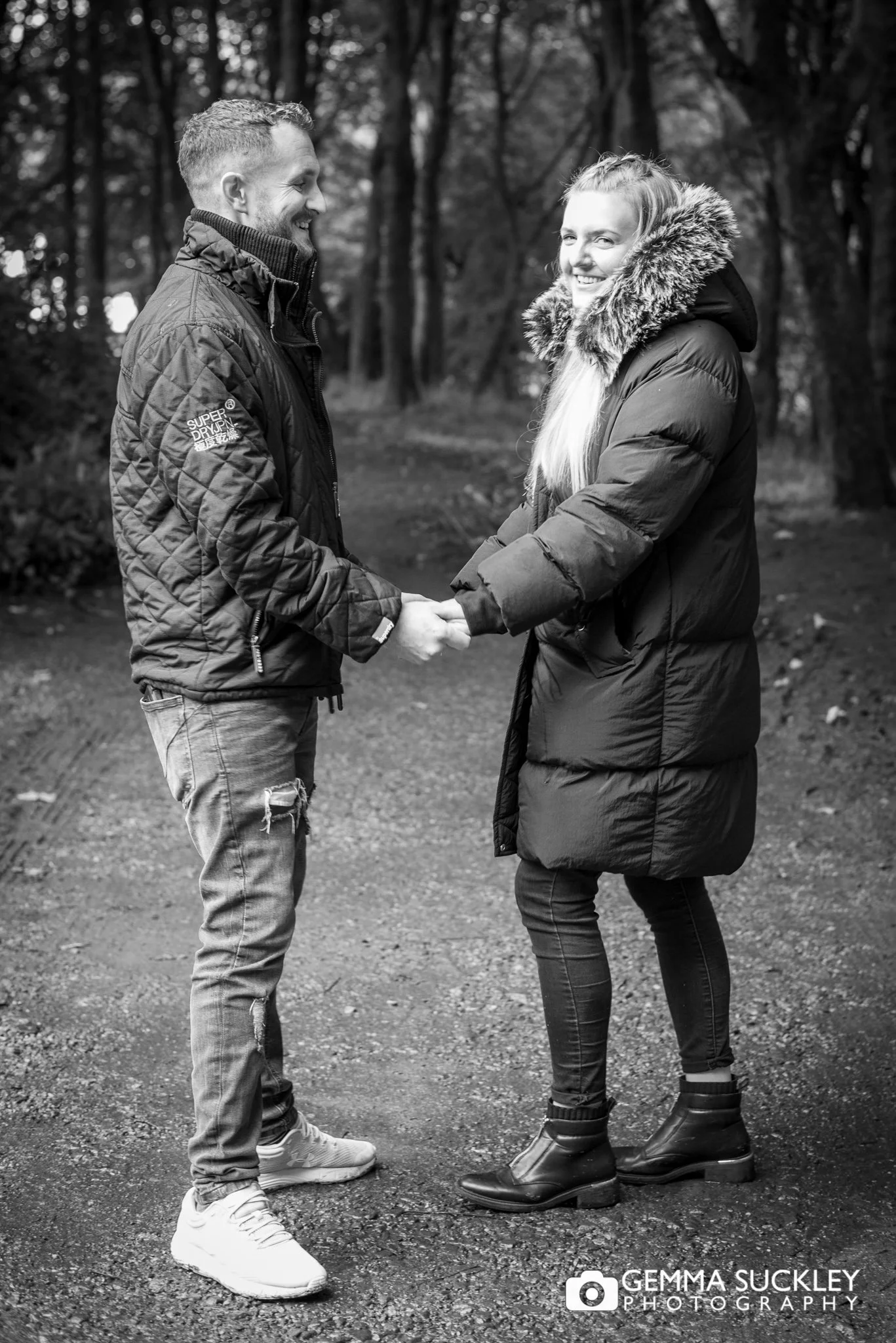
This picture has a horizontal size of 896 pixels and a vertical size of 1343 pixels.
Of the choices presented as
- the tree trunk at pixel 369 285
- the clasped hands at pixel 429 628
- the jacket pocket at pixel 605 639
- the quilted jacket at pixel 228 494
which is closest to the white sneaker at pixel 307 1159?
the quilted jacket at pixel 228 494

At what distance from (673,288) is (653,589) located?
0.66 meters

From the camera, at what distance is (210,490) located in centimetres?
303

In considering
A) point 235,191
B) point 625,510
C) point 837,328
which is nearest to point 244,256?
point 235,191

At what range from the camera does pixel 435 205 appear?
24734 millimetres

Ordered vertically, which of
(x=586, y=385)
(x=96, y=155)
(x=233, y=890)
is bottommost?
(x=233, y=890)

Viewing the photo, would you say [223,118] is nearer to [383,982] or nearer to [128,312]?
[383,982]

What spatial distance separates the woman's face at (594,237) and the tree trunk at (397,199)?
52.4 ft

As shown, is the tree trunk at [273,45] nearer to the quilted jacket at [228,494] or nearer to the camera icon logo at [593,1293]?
the quilted jacket at [228,494]

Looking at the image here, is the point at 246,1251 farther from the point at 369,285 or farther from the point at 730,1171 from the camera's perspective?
the point at 369,285

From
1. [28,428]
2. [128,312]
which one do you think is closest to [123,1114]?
[28,428]

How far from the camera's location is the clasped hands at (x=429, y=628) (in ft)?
10.6

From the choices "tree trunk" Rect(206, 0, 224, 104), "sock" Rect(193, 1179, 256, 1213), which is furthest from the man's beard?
"tree trunk" Rect(206, 0, 224, 104)

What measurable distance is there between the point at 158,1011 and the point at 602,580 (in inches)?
90.5

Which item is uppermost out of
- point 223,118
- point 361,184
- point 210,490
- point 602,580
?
point 361,184
